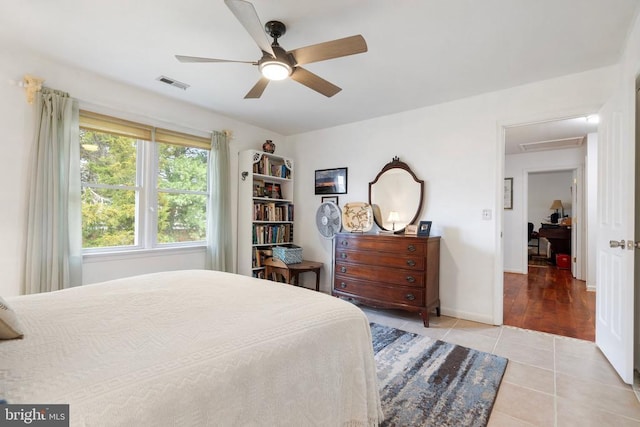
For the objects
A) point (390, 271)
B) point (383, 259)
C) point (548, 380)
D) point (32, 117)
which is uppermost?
point (32, 117)

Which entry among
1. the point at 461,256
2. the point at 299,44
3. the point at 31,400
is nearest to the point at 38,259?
the point at 31,400

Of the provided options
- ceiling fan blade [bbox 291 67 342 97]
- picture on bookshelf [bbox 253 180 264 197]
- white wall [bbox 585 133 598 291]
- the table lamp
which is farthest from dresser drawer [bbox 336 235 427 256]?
the table lamp

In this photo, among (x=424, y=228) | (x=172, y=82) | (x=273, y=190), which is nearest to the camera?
(x=172, y=82)

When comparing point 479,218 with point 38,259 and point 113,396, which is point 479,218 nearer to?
point 113,396

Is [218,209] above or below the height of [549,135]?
below

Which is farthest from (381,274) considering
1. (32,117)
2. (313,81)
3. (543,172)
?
(543,172)

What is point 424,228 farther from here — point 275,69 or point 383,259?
point 275,69

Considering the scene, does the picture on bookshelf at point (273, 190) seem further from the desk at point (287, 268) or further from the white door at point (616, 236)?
the white door at point (616, 236)

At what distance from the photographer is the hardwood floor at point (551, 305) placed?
9.39ft

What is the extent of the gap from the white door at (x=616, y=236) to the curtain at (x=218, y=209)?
3559 millimetres

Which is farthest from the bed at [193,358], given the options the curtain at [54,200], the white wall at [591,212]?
the white wall at [591,212]

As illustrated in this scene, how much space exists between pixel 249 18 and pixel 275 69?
482 millimetres

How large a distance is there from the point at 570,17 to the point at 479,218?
174 centimetres

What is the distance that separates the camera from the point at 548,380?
1.93 m
